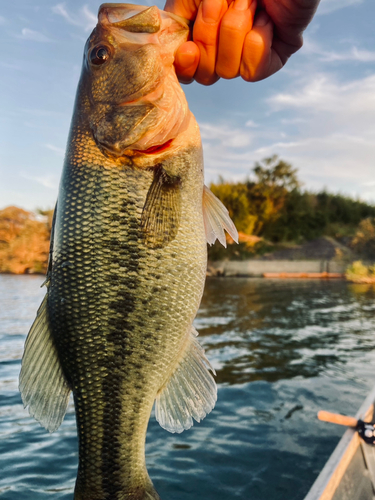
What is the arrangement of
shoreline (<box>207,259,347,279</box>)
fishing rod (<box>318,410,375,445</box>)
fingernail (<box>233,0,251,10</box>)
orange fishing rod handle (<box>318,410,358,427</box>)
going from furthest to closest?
shoreline (<box>207,259,347,279</box>), orange fishing rod handle (<box>318,410,358,427</box>), fishing rod (<box>318,410,375,445</box>), fingernail (<box>233,0,251,10</box>)

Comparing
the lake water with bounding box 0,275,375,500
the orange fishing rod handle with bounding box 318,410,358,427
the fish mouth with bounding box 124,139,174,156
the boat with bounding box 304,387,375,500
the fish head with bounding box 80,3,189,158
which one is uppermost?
the fish head with bounding box 80,3,189,158

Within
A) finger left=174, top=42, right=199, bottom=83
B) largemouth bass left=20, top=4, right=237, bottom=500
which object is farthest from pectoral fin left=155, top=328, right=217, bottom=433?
finger left=174, top=42, right=199, bottom=83

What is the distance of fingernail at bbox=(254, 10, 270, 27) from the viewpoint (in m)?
2.08

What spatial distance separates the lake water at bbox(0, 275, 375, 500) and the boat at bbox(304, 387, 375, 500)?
837 millimetres

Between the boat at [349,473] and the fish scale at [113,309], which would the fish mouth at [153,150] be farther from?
the boat at [349,473]

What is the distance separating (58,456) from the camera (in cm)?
588

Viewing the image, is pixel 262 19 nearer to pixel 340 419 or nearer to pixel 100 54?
pixel 100 54

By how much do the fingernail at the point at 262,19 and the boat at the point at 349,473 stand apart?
11.6 ft

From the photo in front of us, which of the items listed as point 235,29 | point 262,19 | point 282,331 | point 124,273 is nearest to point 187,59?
point 235,29

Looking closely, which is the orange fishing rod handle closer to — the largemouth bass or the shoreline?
the largemouth bass

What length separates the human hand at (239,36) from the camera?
79.3 inches

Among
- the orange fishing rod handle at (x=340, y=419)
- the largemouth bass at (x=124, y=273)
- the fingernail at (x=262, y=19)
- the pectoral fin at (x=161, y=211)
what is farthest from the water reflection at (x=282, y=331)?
the fingernail at (x=262, y=19)

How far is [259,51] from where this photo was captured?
208 centimetres

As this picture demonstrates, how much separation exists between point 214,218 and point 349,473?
12.0 ft
